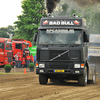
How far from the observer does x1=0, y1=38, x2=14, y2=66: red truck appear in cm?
3331

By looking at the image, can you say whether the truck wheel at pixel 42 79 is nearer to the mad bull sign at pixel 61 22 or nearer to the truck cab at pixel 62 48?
the truck cab at pixel 62 48

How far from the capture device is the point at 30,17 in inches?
1959

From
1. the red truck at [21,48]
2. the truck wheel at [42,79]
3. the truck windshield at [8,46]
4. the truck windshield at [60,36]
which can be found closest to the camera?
the truck windshield at [60,36]

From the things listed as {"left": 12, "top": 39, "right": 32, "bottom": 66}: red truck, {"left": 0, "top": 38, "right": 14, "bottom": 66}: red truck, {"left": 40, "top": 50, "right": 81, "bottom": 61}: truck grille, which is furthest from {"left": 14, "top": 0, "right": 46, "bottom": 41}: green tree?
{"left": 40, "top": 50, "right": 81, "bottom": 61}: truck grille

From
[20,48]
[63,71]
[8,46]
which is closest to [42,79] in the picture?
[63,71]

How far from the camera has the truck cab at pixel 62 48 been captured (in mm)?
14055

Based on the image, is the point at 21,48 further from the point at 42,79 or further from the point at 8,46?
the point at 42,79

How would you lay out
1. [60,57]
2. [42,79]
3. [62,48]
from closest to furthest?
1. [62,48]
2. [60,57]
3. [42,79]

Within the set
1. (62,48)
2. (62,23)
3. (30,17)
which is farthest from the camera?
(30,17)

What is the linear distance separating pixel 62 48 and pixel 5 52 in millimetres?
20359

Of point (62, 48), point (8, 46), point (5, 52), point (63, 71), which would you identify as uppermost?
point (8, 46)

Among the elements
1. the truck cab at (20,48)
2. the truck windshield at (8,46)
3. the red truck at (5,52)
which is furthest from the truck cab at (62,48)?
the truck cab at (20,48)

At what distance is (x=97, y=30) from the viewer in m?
60.4

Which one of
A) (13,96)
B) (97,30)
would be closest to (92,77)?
(13,96)
